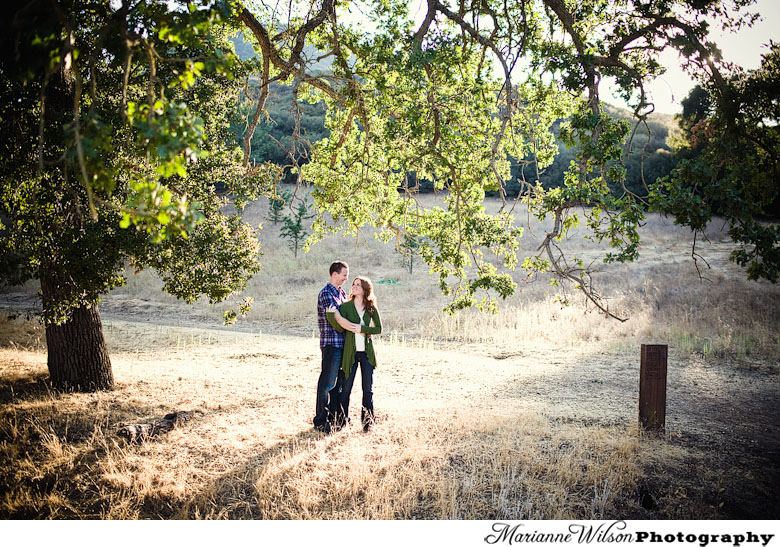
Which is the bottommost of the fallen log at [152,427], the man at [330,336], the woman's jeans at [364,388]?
the fallen log at [152,427]

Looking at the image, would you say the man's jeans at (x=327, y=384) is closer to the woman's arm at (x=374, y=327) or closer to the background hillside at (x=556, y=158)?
the woman's arm at (x=374, y=327)

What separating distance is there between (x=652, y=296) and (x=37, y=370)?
16525mm

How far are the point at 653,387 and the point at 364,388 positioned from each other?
11.1ft

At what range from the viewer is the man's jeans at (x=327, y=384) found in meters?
5.44

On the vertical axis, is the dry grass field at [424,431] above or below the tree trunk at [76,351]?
below

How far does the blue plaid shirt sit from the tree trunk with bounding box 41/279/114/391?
343 cm

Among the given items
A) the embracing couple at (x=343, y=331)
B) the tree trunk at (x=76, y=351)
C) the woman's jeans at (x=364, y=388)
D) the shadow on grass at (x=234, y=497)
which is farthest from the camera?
the tree trunk at (x=76, y=351)

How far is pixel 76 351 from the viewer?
6.80m

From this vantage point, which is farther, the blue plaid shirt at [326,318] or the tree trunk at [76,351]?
the tree trunk at [76,351]

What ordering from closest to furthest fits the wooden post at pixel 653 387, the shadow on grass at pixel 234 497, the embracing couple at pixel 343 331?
the shadow on grass at pixel 234 497 → the embracing couple at pixel 343 331 → the wooden post at pixel 653 387

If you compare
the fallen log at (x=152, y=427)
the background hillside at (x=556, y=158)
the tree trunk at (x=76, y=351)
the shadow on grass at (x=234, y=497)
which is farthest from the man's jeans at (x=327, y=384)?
the background hillside at (x=556, y=158)

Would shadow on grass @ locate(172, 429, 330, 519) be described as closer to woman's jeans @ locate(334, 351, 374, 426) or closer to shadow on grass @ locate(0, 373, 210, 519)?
shadow on grass @ locate(0, 373, 210, 519)

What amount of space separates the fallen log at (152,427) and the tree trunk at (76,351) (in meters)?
1.75

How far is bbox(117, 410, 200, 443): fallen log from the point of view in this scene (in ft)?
17.1
